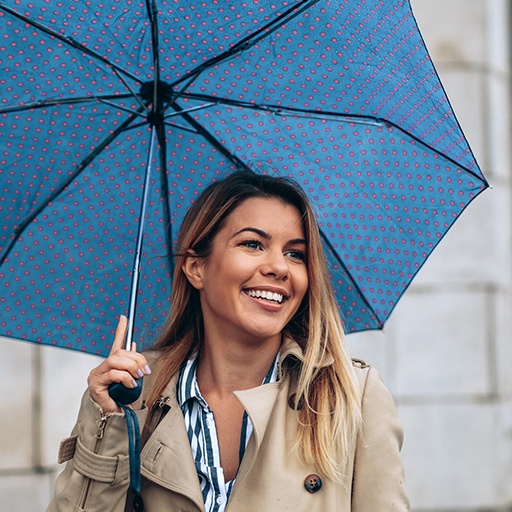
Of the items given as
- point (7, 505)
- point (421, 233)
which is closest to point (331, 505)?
point (421, 233)

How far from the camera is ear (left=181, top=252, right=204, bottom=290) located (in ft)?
11.7

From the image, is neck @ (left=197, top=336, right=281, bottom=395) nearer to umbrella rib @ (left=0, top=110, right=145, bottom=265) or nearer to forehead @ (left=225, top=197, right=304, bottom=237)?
forehead @ (left=225, top=197, right=304, bottom=237)

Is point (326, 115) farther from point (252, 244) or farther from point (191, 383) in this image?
point (191, 383)

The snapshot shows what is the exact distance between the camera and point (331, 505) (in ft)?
10.5

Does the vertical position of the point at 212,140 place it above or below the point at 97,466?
above

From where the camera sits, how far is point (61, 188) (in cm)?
368

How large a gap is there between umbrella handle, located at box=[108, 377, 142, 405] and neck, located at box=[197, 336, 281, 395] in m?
0.43

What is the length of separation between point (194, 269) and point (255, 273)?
1.06 feet

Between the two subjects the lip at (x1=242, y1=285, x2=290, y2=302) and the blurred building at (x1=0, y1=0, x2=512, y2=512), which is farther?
the blurred building at (x1=0, y1=0, x2=512, y2=512)

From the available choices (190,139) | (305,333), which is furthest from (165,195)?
(305,333)

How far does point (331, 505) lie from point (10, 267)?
1284mm

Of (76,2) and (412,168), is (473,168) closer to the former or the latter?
(412,168)

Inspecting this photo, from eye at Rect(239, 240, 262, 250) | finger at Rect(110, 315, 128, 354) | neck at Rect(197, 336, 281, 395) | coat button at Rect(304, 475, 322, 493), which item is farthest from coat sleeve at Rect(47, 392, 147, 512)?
eye at Rect(239, 240, 262, 250)

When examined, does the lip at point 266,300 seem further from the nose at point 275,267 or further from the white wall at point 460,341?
the white wall at point 460,341
